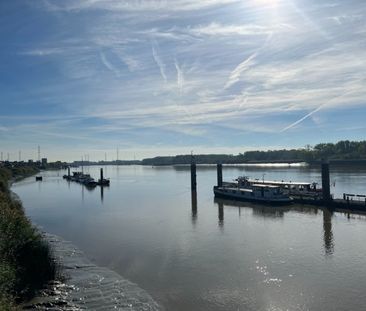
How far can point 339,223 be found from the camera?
49.2 metres

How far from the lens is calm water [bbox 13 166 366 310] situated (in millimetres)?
24547

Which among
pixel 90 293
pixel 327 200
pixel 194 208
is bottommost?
pixel 90 293

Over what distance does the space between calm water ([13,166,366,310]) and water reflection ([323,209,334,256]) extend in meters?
0.10

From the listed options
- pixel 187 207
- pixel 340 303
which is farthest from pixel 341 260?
pixel 187 207

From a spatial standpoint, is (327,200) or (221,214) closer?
(221,214)

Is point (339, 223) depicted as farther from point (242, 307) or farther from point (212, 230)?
point (242, 307)

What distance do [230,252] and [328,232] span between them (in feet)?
47.2

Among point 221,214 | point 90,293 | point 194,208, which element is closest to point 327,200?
point 221,214

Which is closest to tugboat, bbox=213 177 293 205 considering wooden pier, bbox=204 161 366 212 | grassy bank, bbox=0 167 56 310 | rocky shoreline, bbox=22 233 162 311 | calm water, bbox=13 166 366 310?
wooden pier, bbox=204 161 366 212

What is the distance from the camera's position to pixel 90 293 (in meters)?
24.9

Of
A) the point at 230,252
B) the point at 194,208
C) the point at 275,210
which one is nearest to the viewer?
the point at 230,252

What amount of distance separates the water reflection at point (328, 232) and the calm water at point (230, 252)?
0.33ft

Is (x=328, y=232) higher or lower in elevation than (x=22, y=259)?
lower

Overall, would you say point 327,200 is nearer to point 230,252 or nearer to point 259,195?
point 259,195
